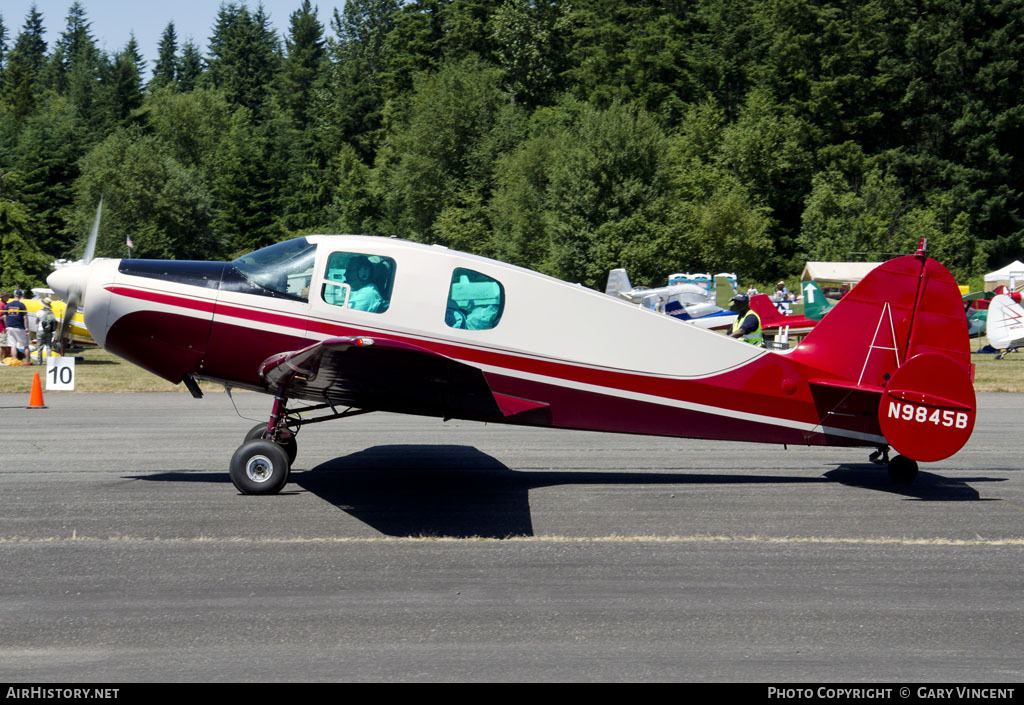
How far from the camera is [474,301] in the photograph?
9.34 m

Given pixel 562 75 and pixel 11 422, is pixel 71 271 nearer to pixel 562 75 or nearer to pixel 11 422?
pixel 11 422

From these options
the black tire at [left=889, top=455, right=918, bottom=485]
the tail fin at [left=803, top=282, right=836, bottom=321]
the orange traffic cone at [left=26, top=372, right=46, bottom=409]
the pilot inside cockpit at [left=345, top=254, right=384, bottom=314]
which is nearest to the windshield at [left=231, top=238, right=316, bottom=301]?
the pilot inside cockpit at [left=345, top=254, right=384, bottom=314]

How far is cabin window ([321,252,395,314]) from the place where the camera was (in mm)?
9180

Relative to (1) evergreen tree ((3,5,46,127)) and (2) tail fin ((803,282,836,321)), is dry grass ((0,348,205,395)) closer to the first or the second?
(2) tail fin ((803,282,836,321))

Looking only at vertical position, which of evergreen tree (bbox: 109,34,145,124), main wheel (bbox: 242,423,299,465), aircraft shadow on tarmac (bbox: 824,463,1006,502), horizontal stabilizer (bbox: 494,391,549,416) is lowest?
main wheel (bbox: 242,423,299,465)

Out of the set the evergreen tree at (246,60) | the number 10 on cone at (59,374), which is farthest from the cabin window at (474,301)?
the evergreen tree at (246,60)

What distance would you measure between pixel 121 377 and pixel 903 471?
17913 millimetres

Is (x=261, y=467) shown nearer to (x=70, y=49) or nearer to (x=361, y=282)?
(x=361, y=282)

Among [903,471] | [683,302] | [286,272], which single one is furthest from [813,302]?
[286,272]

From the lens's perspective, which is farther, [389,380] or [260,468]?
[260,468]

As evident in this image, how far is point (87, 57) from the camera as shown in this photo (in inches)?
4899

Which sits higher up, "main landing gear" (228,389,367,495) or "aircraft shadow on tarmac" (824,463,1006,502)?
"aircraft shadow on tarmac" (824,463,1006,502)

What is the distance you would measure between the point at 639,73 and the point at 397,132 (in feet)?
72.2

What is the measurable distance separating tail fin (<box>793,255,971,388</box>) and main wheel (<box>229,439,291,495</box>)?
5.27m
